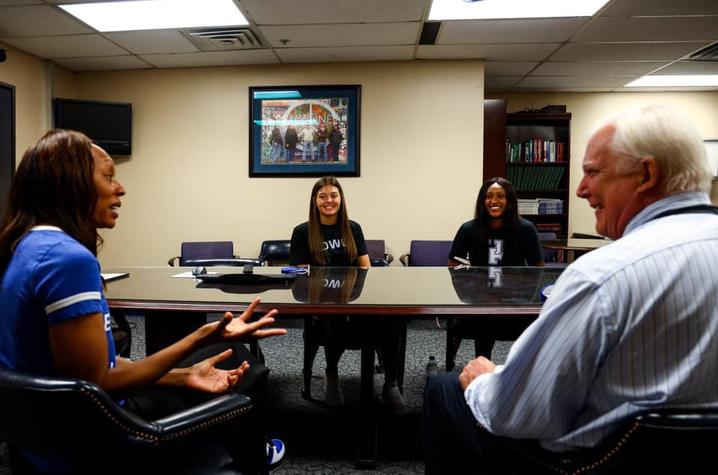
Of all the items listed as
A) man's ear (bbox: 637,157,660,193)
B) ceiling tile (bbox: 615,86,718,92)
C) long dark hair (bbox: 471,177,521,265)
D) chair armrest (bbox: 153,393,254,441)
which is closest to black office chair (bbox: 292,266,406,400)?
chair armrest (bbox: 153,393,254,441)

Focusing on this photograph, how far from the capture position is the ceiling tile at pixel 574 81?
217 inches

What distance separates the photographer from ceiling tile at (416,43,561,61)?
4426 millimetres

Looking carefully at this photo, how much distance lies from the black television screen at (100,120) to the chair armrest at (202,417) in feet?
15.3

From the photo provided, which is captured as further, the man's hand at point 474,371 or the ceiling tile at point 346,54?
the ceiling tile at point 346,54

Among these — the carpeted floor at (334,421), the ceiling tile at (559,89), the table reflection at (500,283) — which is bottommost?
the carpeted floor at (334,421)

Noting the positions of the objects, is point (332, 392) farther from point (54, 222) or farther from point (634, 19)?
point (634, 19)

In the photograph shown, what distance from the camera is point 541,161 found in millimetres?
5828

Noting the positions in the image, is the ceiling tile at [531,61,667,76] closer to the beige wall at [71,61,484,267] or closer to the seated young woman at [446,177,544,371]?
the beige wall at [71,61,484,267]

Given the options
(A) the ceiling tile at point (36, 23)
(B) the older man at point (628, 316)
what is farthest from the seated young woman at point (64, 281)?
(A) the ceiling tile at point (36, 23)

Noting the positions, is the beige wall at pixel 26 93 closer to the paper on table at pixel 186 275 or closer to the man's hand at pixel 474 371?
the paper on table at pixel 186 275

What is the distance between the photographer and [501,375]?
972 mm

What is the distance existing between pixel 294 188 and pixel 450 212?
1.65m

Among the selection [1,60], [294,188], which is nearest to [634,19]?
[294,188]

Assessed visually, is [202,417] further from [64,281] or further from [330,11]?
[330,11]
